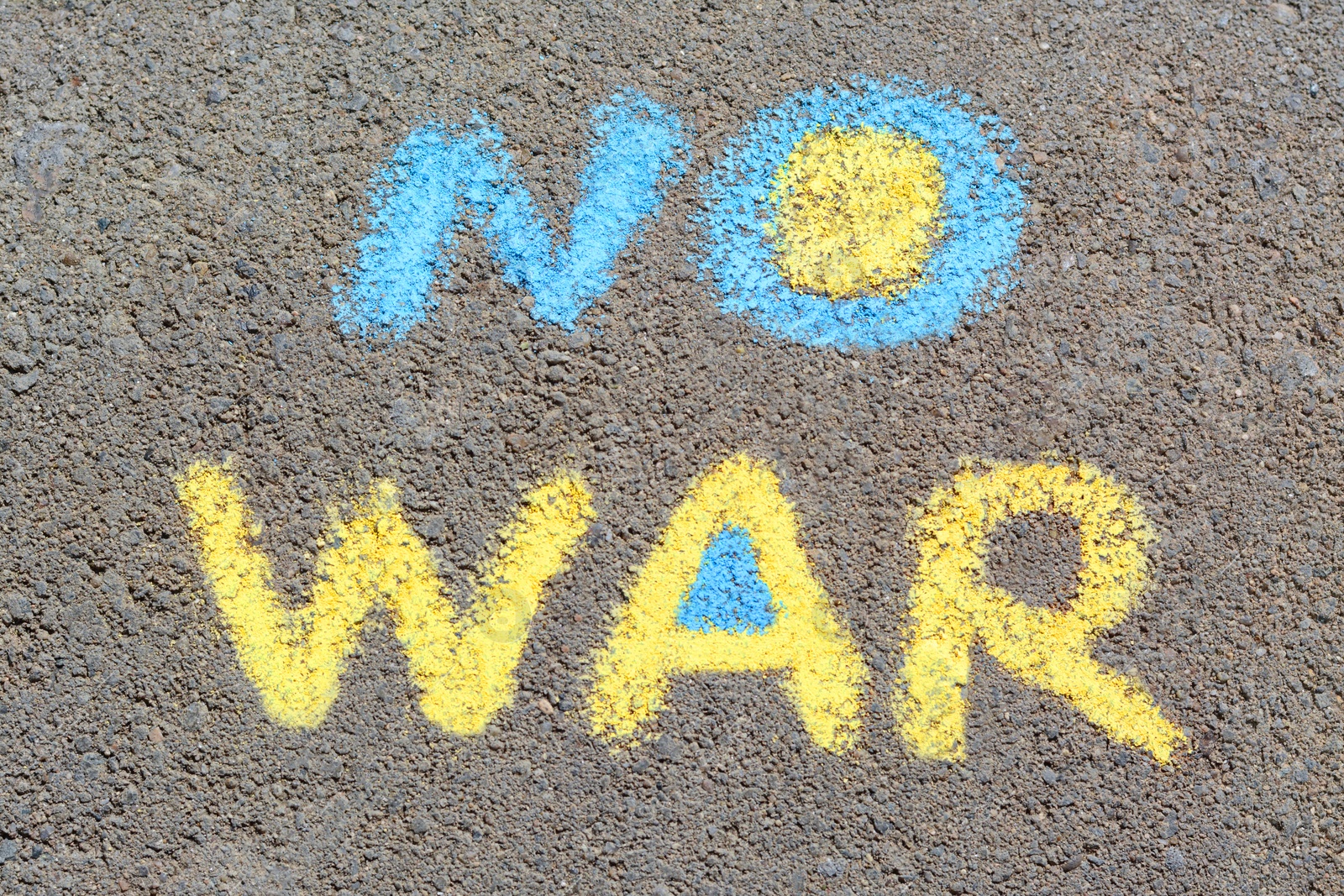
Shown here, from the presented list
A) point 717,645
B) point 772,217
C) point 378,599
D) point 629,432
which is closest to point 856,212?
point 772,217

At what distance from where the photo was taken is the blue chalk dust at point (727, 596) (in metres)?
2.06

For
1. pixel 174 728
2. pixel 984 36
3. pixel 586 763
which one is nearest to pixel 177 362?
pixel 174 728

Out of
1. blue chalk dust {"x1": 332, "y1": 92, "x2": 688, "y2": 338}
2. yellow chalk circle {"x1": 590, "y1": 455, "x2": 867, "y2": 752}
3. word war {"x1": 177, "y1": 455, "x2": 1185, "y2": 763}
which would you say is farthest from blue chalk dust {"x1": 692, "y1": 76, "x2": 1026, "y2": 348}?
yellow chalk circle {"x1": 590, "y1": 455, "x2": 867, "y2": 752}

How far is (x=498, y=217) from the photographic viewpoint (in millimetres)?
2152

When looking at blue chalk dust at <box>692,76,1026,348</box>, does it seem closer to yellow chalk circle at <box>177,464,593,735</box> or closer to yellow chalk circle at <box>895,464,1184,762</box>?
yellow chalk circle at <box>895,464,1184,762</box>

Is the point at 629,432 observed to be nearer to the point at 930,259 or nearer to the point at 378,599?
the point at 378,599

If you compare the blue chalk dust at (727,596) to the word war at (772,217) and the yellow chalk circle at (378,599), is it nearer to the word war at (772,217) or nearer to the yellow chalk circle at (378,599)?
the yellow chalk circle at (378,599)

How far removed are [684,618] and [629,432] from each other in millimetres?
466

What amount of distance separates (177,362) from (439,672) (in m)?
0.99

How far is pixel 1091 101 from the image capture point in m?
2.21

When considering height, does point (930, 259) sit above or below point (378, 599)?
above

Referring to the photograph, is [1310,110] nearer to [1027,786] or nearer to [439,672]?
[1027,786]

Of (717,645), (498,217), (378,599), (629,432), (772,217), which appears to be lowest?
(378,599)

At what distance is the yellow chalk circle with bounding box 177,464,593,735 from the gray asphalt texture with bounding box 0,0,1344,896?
0.05m
